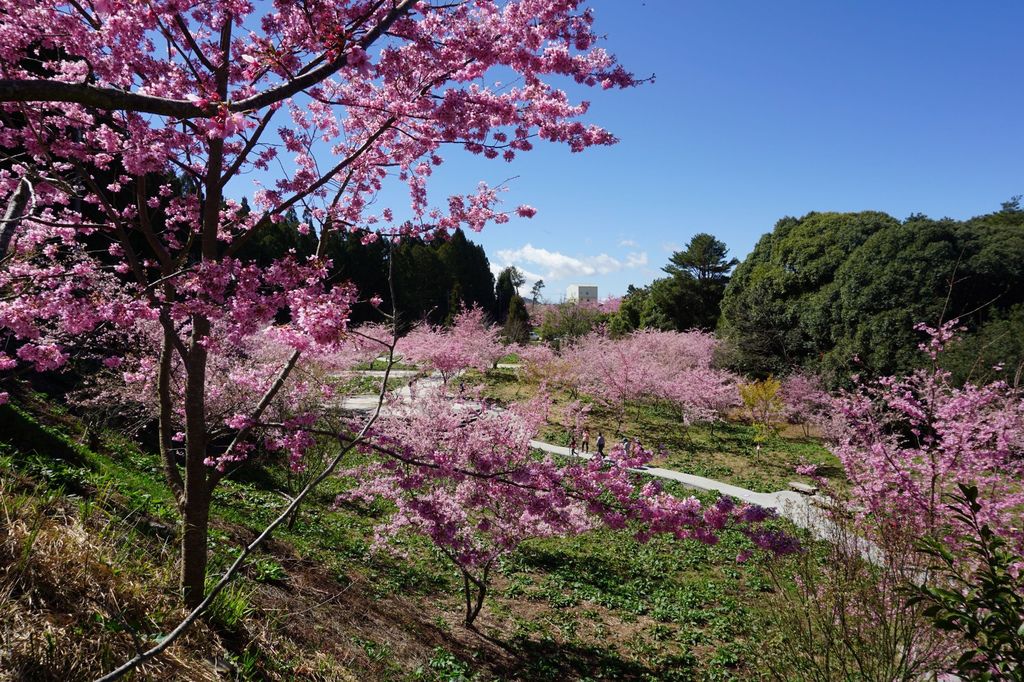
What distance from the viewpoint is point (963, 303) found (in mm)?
19641

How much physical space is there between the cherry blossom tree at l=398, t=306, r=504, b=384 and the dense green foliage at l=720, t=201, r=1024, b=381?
13.2 m

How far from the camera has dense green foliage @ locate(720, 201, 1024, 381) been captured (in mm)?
18375

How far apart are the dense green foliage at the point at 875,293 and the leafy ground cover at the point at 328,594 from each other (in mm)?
10879

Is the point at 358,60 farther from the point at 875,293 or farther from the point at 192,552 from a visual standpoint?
the point at 875,293

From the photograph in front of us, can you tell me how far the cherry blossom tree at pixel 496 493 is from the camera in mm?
4141

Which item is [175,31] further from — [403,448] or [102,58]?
[403,448]

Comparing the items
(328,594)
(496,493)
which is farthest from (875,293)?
(328,594)

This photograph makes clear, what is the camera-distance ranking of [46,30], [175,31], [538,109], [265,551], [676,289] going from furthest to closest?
[676,289] → [265,551] → [538,109] → [175,31] → [46,30]

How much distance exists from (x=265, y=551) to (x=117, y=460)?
10.7ft

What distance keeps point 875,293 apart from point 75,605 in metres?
24.5

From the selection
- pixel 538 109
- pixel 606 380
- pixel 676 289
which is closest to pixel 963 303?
pixel 606 380

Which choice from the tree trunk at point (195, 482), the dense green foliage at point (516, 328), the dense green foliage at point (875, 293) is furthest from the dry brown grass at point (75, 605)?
the dense green foliage at point (516, 328)

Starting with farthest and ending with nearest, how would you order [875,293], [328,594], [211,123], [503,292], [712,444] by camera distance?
Answer: [503,292], [875,293], [712,444], [328,594], [211,123]

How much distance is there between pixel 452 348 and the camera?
2344 centimetres
